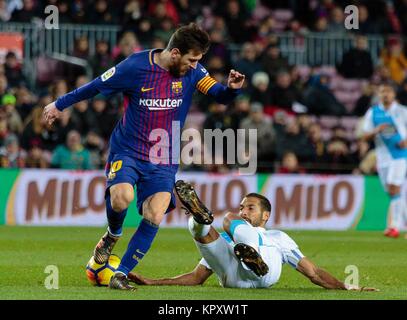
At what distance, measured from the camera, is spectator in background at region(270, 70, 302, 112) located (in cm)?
2130

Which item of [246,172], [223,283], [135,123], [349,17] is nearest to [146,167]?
[135,123]

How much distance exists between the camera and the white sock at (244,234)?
9094 millimetres

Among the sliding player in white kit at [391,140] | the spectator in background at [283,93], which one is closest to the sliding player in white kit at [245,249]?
the sliding player in white kit at [391,140]

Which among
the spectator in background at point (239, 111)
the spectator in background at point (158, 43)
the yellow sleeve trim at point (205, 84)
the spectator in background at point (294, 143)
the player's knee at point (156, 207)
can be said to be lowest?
the player's knee at point (156, 207)

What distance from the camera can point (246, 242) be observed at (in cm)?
907

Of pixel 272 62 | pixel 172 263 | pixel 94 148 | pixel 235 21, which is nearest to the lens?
pixel 172 263

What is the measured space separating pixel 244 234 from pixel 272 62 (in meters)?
13.2

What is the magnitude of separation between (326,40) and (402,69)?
1.76m

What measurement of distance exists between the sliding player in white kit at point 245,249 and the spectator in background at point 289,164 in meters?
9.64

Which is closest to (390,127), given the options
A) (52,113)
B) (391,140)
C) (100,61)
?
(391,140)

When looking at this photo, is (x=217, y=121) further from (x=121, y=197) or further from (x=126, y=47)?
(x=121, y=197)

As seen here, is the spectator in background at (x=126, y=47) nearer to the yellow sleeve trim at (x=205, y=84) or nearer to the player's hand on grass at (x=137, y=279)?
the yellow sleeve trim at (x=205, y=84)

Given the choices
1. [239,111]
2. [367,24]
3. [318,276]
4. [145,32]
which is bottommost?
[318,276]

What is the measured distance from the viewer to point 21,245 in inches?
560
